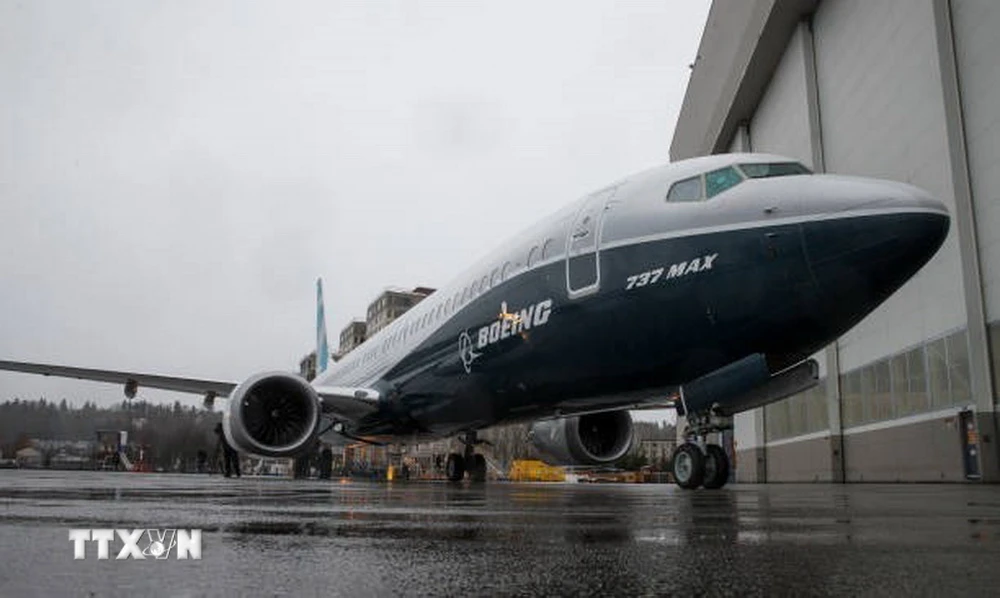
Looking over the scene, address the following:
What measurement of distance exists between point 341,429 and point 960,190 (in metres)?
12.6

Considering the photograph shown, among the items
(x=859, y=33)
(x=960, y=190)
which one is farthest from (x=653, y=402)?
(x=859, y=33)

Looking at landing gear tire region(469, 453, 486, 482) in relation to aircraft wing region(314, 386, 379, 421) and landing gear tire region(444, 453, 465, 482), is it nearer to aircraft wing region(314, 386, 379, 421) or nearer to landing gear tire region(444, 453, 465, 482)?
landing gear tire region(444, 453, 465, 482)

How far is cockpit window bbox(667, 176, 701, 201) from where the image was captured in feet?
25.1

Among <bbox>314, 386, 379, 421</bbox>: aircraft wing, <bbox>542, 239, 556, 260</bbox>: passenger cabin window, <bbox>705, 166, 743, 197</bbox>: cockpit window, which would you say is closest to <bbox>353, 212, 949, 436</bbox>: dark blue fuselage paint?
<bbox>542, 239, 556, 260</bbox>: passenger cabin window

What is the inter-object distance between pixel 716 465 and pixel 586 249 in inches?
98.8

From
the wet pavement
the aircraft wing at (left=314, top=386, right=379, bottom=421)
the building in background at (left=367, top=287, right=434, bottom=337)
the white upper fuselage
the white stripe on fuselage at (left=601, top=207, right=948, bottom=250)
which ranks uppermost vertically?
the building in background at (left=367, top=287, right=434, bottom=337)

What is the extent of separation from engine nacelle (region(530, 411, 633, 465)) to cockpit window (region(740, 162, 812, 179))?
5.10m

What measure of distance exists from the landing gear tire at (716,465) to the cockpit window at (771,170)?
2.63 meters

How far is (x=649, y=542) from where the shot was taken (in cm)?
293

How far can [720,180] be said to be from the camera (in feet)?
24.9

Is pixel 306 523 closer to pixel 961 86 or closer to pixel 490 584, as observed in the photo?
pixel 490 584

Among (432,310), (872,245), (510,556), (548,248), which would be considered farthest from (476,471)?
(510,556)

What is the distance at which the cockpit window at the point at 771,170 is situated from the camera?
755 cm

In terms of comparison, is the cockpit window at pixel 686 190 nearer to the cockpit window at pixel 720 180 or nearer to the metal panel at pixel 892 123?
the cockpit window at pixel 720 180
